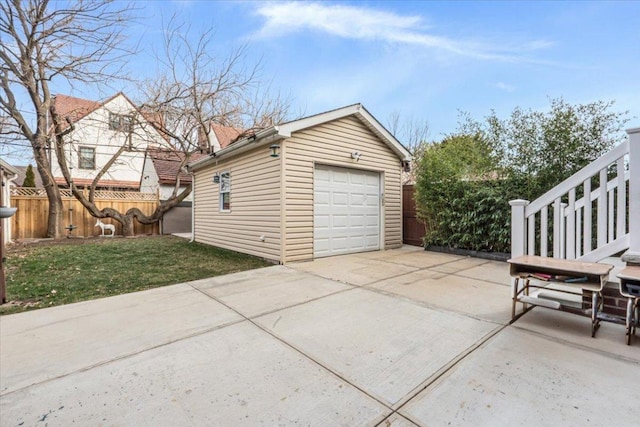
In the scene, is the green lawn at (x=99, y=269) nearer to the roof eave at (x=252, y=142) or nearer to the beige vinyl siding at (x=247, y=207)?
the beige vinyl siding at (x=247, y=207)

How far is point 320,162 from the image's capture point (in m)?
6.82

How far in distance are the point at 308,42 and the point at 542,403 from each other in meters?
11.0

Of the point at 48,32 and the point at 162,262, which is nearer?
the point at 162,262

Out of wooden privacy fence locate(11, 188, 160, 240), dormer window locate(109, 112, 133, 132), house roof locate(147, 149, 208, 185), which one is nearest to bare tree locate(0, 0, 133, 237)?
dormer window locate(109, 112, 133, 132)

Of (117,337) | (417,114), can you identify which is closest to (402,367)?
(117,337)

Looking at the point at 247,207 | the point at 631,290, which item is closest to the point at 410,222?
the point at 247,207

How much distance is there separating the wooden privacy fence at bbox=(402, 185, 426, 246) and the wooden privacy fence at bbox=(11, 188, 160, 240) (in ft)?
34.2

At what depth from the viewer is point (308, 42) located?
1024 centimetres

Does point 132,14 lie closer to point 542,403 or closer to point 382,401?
point 382,401

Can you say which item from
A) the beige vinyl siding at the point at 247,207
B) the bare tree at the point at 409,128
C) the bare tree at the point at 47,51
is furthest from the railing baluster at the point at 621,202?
the bare tree at the point at 409,128

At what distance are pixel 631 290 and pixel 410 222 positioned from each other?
663cm

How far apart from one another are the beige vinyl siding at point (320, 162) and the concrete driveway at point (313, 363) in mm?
2543

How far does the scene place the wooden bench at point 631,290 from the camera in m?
2.36

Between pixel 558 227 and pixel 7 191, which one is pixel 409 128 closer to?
pixel 558 227
